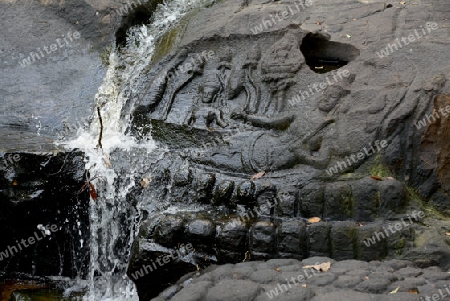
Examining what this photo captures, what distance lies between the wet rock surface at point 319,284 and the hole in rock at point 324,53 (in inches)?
96.4

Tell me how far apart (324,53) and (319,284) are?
296cm

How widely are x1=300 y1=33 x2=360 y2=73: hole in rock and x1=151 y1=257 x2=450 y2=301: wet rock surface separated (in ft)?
8.03

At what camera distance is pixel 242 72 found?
5.02m

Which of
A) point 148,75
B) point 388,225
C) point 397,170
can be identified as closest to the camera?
point 388,225

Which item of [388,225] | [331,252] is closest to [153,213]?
[331,252]

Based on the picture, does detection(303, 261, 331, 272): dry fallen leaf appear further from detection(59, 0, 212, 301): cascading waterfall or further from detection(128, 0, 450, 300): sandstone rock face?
detection(59, 0, 212, 301): cascading waterfall

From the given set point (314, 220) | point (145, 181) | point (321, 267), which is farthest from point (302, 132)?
point (321, 267)

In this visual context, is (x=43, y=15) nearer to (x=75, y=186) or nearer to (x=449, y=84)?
(x=75, y=186)

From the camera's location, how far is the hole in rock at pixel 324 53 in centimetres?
511

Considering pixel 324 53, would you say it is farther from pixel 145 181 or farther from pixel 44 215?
pixel 44 215

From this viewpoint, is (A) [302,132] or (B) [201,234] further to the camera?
(A) [302,132]

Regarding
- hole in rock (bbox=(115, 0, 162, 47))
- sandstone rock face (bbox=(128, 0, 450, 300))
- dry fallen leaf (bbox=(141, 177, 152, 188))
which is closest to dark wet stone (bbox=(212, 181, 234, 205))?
sandstone rock face (bbox=(128, 0, 450, 300))

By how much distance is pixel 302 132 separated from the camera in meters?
4.40

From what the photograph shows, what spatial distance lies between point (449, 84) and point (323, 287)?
7.19ft
